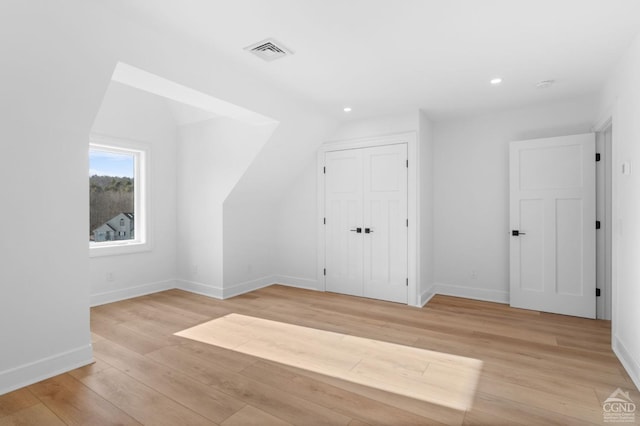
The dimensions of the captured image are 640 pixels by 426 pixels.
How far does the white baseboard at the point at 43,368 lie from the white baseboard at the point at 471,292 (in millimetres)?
4039

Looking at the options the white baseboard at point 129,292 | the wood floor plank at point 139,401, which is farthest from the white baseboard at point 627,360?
the white baseboard at point 129,292

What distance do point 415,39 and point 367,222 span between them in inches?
102

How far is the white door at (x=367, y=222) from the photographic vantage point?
14.5 ft

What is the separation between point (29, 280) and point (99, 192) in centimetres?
249

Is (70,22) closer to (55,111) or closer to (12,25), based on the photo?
(12,25)

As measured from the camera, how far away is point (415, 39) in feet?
8.36

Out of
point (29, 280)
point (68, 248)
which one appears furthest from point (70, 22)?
point (29, 280)

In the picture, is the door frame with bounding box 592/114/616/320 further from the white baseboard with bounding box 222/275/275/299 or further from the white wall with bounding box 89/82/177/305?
the white wall with bounding box 89/82/177/305

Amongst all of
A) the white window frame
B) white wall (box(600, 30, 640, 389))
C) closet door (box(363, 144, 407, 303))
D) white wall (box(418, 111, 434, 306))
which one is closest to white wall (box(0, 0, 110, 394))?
the white window frame

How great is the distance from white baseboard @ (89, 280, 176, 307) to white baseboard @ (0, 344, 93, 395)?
A: 1.85m

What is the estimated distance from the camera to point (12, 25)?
190 cm

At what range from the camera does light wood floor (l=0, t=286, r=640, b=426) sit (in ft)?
6.48

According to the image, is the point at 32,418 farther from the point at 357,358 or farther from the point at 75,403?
the point at 357,358

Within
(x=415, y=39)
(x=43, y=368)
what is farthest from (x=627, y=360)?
(x=43, y=368)
